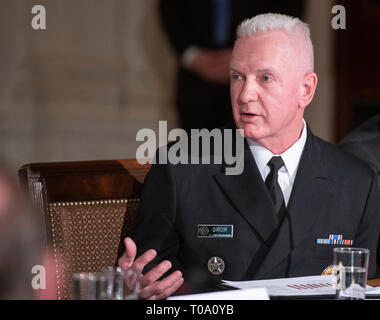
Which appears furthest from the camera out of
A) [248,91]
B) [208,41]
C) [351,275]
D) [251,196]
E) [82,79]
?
[82,79]

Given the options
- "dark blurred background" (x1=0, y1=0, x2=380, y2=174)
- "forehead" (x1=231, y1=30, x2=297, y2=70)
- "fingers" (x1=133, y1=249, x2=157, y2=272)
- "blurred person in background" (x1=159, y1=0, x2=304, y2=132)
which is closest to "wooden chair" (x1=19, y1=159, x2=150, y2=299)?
"fingers" (x1=133, y1=249, x2=157, y2=272)

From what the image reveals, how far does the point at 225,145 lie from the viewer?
2.13 metres

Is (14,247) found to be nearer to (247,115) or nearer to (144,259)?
(144,259)

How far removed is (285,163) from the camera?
2.08 m

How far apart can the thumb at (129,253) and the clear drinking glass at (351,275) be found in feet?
1.58

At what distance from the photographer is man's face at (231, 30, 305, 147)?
1.95 meters

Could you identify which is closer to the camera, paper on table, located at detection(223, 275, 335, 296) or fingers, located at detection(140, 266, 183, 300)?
paper on table, located at detection(223, 275, 335, 296)

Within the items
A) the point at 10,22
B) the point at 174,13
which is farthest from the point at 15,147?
the point at 174,13

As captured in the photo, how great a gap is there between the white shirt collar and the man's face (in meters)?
0.07

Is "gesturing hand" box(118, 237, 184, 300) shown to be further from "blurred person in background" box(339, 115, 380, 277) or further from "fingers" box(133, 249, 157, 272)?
"blurred person in background" box(339, 115, 380, 277)

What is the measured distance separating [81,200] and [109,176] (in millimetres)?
104

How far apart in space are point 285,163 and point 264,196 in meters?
0.12

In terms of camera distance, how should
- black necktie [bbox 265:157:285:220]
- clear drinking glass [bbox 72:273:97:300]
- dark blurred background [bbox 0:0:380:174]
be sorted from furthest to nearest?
dark blurred background [bbox 0:0:380:174], black necktie [bbox 265:157:285:220], clear drinking glass [bbox 72:273:97:300]

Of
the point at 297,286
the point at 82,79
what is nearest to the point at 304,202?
the point at 297,286
